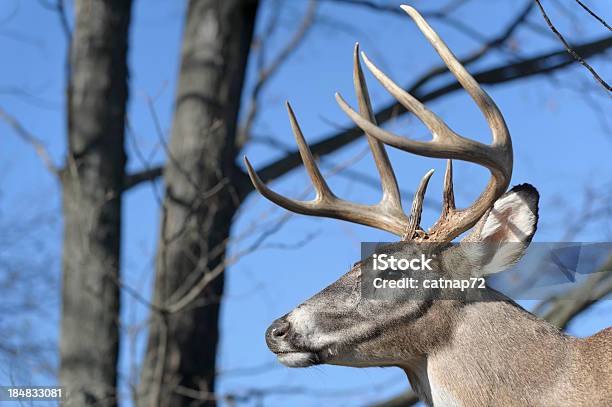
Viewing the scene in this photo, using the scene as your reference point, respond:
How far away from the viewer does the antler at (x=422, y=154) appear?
4.26 m

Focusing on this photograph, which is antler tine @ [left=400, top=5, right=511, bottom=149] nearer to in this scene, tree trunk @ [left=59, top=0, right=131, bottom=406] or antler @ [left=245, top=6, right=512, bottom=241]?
antler @ [left=245, top=6, right=512, bottom=241]

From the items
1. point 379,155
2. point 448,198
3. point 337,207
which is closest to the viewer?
point 448,198

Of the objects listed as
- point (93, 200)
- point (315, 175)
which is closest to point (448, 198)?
point (315, 175)

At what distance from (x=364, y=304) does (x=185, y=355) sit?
4046mm

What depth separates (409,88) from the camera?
9.42 m

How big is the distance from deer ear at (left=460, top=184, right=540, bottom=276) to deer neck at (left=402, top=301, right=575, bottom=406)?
19cm

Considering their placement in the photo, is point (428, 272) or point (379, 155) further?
point (379, 155)

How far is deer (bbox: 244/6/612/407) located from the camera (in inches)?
165

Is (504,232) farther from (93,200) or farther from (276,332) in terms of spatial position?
(93,200)

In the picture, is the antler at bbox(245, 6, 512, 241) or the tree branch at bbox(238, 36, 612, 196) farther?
the tree branch at bbox(238, 36, 612, 196)

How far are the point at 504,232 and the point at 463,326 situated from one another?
451mm

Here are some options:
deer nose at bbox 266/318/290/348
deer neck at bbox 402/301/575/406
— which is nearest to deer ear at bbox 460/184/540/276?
deer neck at bbox 402/301/575/406

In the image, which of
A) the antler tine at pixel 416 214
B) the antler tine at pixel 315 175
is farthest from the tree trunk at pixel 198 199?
the antler tine at pixel 416 214

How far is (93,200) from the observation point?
27.1 feet
